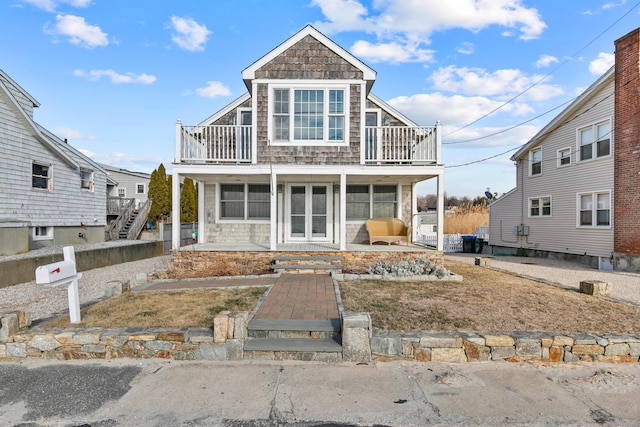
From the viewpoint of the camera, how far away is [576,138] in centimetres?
1441

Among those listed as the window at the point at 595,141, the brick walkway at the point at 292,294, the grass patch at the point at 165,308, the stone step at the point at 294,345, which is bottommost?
the stone step at the point at 294,345

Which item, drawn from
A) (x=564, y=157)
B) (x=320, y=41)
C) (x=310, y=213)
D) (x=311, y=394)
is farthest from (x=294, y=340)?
(x=564, y=157)

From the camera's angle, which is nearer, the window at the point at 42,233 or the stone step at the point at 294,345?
the stone step at the point at 294,345

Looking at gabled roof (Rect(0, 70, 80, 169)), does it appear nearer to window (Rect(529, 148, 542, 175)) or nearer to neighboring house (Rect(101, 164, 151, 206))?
neighboring house (Rect(101, 164, 151, 206))

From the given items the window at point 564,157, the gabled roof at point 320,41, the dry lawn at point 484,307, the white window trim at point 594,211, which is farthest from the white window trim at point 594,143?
the gabled roof at point 320,41

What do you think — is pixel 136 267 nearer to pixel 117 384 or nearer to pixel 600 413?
pixel 117 384

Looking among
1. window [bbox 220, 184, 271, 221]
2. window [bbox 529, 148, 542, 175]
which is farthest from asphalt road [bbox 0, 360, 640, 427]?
window [bbox 529, 148, 542, 175]

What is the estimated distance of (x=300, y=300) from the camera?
6.22 meters

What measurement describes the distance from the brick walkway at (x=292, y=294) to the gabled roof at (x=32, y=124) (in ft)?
31.5

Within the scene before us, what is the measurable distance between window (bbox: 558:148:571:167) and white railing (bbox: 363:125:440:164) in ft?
27.2

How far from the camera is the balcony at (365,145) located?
10.3m

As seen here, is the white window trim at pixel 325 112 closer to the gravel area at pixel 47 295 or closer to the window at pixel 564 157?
the gravel area at pixel 47 295

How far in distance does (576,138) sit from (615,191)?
307 centimetres

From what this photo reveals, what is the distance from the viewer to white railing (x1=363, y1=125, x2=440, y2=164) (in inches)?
406
